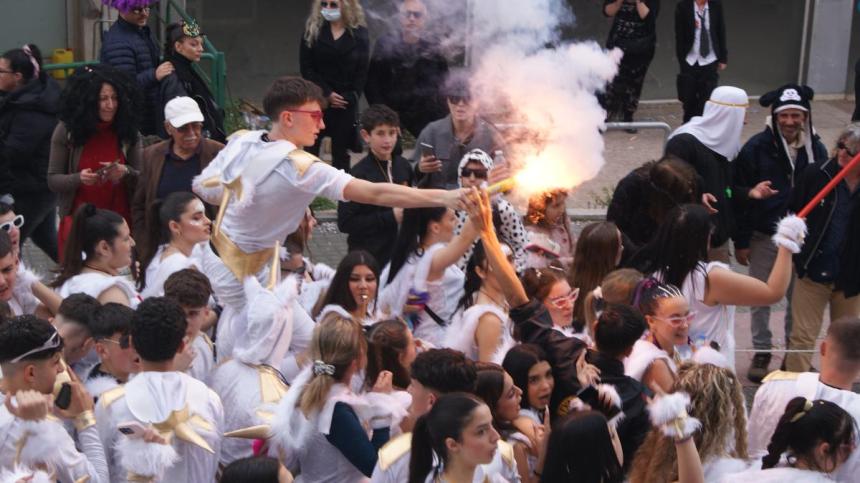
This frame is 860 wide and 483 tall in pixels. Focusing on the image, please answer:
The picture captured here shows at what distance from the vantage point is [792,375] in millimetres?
6074

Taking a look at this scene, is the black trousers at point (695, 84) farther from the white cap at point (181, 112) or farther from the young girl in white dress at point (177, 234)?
the young girl in white dress at point (177, 234)

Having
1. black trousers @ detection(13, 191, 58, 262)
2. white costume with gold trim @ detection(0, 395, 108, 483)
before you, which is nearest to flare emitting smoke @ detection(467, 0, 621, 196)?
white costume with gold trim @ detection(0, 395, 108, 483)

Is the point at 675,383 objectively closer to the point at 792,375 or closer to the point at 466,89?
the point at 792,375

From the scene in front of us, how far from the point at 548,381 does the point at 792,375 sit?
111 centimetres

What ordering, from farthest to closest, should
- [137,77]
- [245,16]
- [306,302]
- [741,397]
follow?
[245,16] → [137,77] → [306,302] → [741,397]

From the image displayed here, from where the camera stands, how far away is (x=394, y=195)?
636cm

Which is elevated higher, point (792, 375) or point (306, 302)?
point (792, 375)

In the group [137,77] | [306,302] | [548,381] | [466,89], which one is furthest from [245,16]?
[548,381]

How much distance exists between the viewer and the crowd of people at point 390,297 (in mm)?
5258

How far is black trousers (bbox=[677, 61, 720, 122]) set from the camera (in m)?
13.7

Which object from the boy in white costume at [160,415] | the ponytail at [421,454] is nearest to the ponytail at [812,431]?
the ponytail at [421,454]

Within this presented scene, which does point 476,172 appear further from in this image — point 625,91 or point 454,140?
point 625,91

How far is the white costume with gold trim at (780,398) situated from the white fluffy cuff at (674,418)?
3.01 feet

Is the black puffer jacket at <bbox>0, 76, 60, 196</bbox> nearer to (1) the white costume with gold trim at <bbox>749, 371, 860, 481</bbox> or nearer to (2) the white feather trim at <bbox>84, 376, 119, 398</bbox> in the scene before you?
(2) the white feather trim at <bbox>84, 376, 119, 398</bbox>
